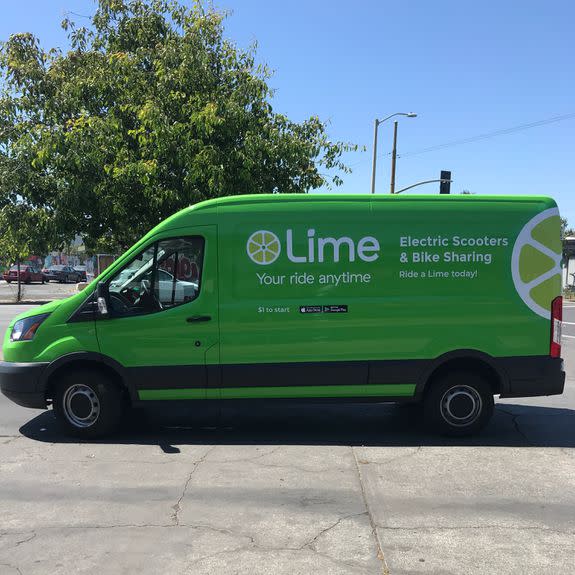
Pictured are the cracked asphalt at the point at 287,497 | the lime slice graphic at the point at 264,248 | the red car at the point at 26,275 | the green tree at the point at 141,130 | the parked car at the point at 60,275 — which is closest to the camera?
the cracked asphalt at the point at 287,497

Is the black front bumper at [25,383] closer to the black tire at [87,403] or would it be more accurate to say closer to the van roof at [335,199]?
the black tire at [87,403]

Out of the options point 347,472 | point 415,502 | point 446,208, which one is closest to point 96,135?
point 446,208

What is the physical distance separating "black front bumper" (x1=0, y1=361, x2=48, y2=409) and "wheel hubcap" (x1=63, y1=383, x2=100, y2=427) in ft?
0.82

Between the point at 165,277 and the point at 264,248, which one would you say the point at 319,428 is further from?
the point at 165,277

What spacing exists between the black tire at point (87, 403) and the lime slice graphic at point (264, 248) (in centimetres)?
195

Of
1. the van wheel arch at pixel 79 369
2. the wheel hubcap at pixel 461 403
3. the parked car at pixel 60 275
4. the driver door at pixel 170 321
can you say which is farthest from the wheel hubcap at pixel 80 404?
the parked car at pixel 60 275

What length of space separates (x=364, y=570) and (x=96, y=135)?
871cm

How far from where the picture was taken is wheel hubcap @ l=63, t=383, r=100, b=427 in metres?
5.45

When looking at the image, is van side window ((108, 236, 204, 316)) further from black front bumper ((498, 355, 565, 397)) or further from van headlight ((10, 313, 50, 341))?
black front bumper ((498, 355, 565, 397))

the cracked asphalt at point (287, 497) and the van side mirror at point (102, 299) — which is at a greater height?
the van side mirror at point (102, 299)

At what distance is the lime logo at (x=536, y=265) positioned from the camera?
5.40m

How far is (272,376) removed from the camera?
5.36 meters

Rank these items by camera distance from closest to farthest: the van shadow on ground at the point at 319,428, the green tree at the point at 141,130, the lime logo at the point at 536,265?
the lime logo at the point at 536,265 < the van shadow on ground at the point at 319,428 < the green tree at the point at 141,130

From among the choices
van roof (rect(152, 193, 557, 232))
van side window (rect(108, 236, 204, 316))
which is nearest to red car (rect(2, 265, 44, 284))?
van side window (rect(108, 236, 204, 316))
